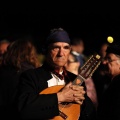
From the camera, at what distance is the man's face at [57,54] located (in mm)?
5543

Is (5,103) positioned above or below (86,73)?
below

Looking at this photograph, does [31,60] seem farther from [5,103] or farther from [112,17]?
[112,17]

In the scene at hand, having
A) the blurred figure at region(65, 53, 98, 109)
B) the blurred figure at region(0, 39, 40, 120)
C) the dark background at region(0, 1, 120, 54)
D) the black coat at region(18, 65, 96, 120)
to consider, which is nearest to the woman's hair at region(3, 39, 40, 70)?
the blurred figure at region(0, 39, 40, 120)

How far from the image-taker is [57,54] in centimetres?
555

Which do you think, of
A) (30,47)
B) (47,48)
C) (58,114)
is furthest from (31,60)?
(58,114)

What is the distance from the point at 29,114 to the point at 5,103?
1.77 metres

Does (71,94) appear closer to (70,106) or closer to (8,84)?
(70,106)

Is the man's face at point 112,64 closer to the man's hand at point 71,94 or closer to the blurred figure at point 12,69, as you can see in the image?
the man's hand at point 71,94

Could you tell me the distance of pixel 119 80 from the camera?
16.5ft

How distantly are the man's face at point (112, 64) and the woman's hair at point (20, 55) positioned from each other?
1.29 m

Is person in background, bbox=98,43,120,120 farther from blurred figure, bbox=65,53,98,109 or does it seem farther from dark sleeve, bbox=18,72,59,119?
blurred figure, bbox=65,53,98,109

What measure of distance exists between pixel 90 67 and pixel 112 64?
54cm

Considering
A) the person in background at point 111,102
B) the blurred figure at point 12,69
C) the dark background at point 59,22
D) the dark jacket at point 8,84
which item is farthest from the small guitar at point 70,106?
the dark background at point 59,22

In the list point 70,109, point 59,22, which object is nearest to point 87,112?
point 70,109
